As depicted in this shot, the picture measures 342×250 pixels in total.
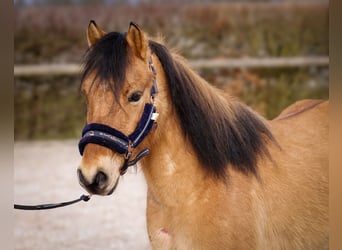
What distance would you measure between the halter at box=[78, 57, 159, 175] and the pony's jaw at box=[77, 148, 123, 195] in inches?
1.7

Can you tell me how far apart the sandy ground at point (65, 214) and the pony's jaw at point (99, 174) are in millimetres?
935

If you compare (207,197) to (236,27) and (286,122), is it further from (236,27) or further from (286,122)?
(236,27)

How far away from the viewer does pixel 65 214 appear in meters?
2.46

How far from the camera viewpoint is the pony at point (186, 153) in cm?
148

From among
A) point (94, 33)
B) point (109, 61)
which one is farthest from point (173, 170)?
point (94, 33)

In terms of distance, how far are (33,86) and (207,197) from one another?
4.49 feet

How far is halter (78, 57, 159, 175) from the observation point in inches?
57.4

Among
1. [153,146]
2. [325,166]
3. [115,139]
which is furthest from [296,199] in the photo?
[115,139]

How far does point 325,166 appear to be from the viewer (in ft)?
6.84

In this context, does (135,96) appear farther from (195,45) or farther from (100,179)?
(195,45)

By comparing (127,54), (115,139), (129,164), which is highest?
(127,54)

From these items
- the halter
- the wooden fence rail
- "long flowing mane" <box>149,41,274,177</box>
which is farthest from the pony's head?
the wooden fence rail

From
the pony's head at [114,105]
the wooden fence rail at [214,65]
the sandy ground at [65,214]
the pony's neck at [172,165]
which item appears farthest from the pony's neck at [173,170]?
the wooden fence rail at [214,65]

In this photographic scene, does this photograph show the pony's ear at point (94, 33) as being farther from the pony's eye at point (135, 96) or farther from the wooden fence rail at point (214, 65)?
the wooden fence rail at point (214, 65)
